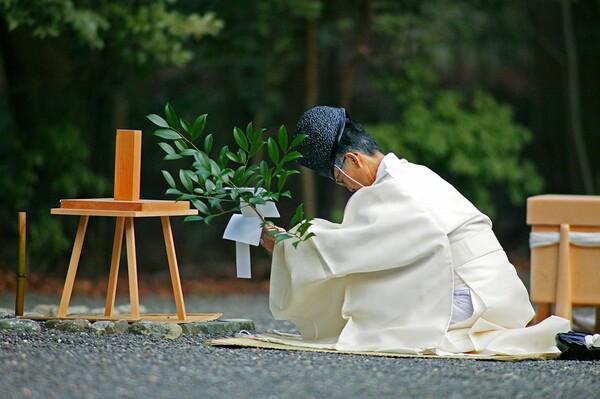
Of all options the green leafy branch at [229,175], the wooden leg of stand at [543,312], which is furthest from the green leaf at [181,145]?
the wooden leg of stand at [543,312]

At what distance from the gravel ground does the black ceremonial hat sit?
98cm

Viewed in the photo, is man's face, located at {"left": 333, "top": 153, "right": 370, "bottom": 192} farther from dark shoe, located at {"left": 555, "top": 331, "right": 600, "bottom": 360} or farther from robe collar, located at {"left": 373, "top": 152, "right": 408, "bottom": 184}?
dark shoe, located at {"left": 555, "top": 331, "right": 600, "bottom": 360}

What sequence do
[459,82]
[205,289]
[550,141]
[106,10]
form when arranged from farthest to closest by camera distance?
[459,82] → [550,141] → [205,289] → [106,10]

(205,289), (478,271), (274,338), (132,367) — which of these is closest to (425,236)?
(478,271)

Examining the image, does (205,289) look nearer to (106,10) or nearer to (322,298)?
(106,10)

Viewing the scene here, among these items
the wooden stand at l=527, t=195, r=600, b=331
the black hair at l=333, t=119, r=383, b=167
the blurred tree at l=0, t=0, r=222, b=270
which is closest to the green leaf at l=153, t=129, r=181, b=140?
the black hair at l=333, t=119, r=383, b=167

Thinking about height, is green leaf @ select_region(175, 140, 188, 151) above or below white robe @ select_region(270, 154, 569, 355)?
above

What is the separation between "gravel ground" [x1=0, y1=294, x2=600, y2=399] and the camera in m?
3.58

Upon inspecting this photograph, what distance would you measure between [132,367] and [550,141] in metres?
9.51

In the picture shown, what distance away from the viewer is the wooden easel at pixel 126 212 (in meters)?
4.97

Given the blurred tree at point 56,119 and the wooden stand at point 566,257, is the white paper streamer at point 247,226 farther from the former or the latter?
the blurred tree at point 56,119

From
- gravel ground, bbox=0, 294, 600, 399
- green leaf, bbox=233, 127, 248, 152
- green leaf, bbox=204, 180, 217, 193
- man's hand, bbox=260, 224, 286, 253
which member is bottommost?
gravel ground, bbox=0, 294, 600, 399

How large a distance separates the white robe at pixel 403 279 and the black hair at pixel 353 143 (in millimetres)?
115

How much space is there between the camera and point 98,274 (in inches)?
424
